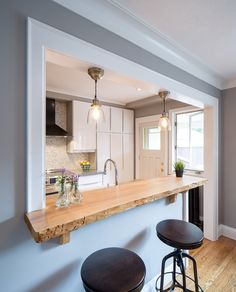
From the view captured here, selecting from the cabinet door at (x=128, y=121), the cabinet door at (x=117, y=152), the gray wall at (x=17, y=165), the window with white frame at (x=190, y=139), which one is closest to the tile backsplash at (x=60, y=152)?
the cabinet door at (x=117, y=152)

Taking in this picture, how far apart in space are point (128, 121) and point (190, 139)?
1.51 metres

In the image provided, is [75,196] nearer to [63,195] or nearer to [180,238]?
[63,195]

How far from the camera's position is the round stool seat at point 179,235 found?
1.33 meters

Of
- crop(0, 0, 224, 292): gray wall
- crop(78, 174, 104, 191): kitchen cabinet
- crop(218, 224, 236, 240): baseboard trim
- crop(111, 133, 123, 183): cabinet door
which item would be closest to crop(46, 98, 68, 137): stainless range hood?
crop(78, 174, 104, 191): kitchen cabinet

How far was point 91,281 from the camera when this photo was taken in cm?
95

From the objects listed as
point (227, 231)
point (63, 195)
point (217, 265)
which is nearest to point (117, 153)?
point (227, 231)

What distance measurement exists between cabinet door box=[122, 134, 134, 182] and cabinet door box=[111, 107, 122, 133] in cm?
27

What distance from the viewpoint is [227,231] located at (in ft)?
9.42

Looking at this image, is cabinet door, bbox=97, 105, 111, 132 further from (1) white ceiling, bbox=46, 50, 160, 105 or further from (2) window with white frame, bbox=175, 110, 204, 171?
(2) window with white frame, bbox=175, 110, 204, 171

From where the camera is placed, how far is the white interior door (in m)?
3.73

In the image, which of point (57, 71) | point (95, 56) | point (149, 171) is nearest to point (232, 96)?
point (149, 171)

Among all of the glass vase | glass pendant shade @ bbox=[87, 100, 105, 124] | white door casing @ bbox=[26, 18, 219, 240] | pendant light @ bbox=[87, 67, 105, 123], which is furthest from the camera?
glass pendant shade @ bbox=[87, 100, 105, 124]

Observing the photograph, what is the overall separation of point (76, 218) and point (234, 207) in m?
2.85

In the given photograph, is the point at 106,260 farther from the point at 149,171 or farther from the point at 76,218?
the point at 149,171
